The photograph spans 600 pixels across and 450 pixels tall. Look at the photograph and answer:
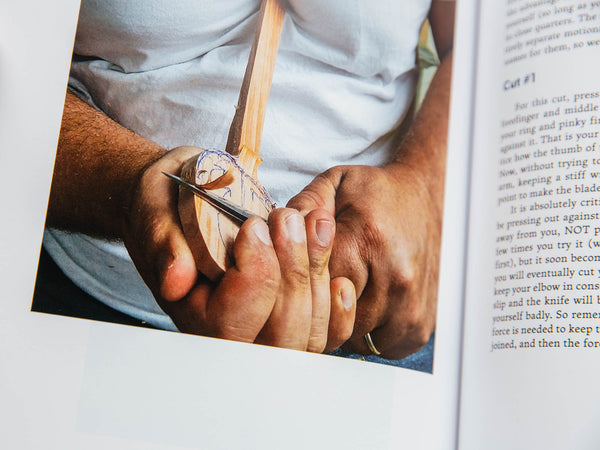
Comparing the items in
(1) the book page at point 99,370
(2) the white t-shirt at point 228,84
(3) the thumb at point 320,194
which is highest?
(2) the white t-shirt at point 228,84

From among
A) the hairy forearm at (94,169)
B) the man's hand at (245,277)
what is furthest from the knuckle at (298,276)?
the hairy forearm at (94,169)

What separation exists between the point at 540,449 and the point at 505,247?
0.60ft

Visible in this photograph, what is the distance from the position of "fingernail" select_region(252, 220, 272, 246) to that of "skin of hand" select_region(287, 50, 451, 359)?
0.04m

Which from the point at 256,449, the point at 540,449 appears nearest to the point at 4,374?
the point at 256,449

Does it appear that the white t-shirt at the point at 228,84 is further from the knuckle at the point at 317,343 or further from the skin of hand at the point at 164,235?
the knuckle at the point at 317,343

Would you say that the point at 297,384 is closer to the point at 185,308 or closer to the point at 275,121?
the point at 185,308

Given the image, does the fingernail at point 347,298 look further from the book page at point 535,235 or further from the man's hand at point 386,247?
the book page at point 535,235

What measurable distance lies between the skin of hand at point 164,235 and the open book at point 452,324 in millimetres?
15

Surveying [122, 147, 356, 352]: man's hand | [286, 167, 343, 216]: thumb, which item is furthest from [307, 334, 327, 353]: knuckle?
[286, 167, 343, 216]: thumb

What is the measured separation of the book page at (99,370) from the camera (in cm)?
48

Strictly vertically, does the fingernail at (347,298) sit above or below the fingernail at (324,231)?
below

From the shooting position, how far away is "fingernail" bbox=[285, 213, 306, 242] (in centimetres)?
54

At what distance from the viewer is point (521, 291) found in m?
0.60

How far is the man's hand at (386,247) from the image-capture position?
1.89ft
